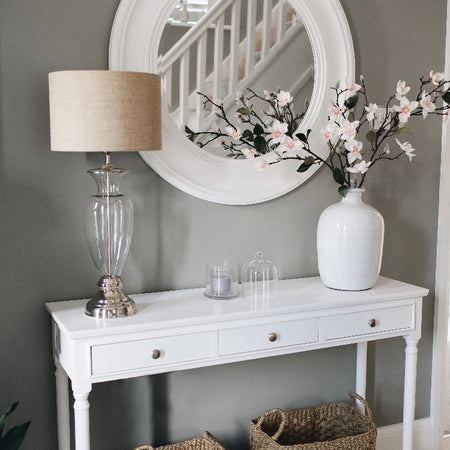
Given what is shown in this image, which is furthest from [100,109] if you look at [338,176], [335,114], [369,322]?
[369,322]

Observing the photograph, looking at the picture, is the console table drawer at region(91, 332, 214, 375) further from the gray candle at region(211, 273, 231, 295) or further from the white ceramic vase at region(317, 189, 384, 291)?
the white ceramic vase at region(317, 189, 384, 291)

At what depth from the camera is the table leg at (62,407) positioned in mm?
2133

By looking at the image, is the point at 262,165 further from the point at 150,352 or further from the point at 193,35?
the point at 150,352

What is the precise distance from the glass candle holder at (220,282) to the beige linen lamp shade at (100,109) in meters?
0.57

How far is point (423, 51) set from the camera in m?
2.73

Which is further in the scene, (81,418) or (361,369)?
(361,369)

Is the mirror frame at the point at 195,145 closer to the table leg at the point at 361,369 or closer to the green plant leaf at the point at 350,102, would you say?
Result: the green plant leaf at the point at 350,102

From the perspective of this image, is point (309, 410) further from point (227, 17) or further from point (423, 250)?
point (227, 17)

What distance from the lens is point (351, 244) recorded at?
2.30 meters

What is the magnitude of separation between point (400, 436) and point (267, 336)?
1.18 metres

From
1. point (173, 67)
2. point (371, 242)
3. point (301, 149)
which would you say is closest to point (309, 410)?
point (371, 242)

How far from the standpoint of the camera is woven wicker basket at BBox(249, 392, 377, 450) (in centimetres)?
232

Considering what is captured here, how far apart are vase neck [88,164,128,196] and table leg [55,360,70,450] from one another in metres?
0.60

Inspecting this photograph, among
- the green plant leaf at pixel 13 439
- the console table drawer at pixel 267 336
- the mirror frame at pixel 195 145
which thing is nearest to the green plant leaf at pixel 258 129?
the mirror frame at pixel 195 145
